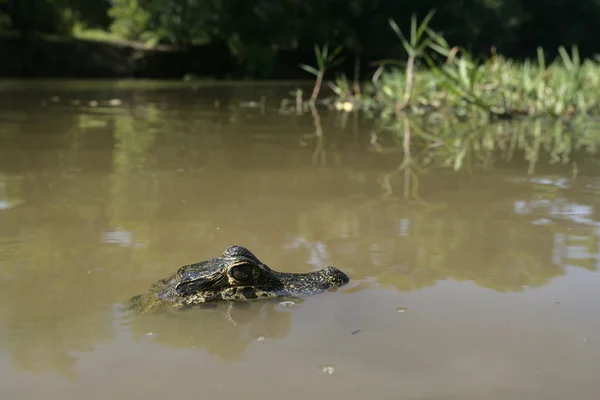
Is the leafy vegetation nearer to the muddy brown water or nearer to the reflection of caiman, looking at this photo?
the muddy brown water

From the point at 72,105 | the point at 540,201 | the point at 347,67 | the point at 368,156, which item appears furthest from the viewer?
the point at 347,67

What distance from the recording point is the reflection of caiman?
1974 millimetres

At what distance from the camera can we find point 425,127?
6.44 m

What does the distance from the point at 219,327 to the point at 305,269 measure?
0.57 metres

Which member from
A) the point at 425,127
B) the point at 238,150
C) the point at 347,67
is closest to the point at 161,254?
the point at 238,150

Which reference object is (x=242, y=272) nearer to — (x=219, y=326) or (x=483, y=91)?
(x=219, y=326)

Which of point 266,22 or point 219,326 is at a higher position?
point 266,22

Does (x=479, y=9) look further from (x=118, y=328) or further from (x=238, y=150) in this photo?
(x=118, y=328)

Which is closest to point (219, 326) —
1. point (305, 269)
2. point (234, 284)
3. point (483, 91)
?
point (234, 284)

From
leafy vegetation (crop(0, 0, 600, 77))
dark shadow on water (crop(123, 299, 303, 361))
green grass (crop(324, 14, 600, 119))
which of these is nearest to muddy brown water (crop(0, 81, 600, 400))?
dark shadow on water (crop(123, 299, 303, 361))

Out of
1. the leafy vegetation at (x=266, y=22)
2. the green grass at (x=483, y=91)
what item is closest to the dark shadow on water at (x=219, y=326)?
the green grass at (x=483, y=91)

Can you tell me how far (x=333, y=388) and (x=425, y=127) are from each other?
5.27 metres

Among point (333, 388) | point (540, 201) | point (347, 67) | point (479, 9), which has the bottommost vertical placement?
point (333, 388)

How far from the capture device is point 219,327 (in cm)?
180
